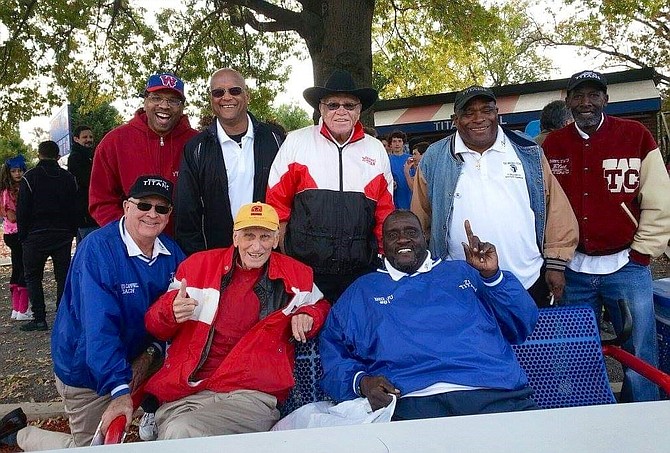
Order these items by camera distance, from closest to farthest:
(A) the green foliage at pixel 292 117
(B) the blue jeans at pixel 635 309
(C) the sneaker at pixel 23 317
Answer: (B) the blue jeans at pixel 635 309 → (C) the sneaker at pixel 23 317 → (A) the green foliage at pixel 292 117

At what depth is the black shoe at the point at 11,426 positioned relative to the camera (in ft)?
12.0

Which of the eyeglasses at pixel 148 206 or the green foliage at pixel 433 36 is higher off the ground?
the green foliage at pixel 433 36

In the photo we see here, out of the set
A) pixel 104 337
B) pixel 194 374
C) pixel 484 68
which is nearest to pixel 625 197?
pixel 194 374

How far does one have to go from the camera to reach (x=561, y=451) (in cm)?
141

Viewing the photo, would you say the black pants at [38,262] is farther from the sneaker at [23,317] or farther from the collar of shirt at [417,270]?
the collar of shirt at [417,270]

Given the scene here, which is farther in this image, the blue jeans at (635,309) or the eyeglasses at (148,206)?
the blue jeans at (635,309)

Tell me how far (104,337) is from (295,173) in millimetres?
1326

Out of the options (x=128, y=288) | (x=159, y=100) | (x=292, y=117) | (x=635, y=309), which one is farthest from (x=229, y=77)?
(x=292, y=117)

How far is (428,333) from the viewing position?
2787mm

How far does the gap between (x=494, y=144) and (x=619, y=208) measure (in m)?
0.81

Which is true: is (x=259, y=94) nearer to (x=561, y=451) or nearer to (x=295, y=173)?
(x=295, y=173)

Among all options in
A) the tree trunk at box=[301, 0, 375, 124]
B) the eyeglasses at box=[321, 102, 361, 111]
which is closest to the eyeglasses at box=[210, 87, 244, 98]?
the eyeglasses at box=[321, 102, 361, 111]

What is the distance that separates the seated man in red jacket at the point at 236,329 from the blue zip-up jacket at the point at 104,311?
16 centimetres

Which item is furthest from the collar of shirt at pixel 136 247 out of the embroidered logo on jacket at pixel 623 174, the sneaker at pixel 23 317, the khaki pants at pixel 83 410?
the sneaker at pixel 23 317
